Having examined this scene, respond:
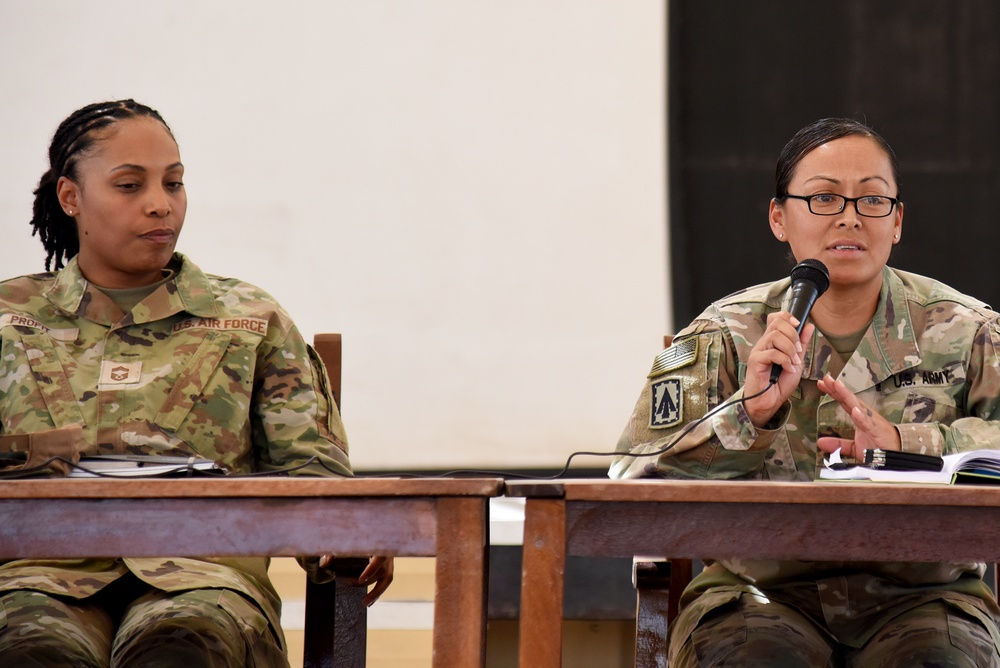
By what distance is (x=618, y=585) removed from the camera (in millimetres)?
3107

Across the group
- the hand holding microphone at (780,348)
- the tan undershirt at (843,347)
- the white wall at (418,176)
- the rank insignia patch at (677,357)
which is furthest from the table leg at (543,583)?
the white wall at (418,176)

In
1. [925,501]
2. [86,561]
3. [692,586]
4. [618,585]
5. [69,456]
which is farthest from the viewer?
[618,585]

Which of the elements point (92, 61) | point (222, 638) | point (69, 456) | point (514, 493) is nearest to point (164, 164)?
point (69, 456)

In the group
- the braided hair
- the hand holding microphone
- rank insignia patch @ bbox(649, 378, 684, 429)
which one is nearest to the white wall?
the braided hair

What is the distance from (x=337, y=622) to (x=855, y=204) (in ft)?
3.64

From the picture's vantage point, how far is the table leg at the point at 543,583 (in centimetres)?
139

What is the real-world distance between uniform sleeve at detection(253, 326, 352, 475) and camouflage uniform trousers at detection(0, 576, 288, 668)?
0.30 meters

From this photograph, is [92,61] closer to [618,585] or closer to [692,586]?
[618,585]

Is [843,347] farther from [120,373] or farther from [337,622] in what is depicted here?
[120,373]

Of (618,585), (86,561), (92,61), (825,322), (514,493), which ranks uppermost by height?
(92,61)

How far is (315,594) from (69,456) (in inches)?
20.0

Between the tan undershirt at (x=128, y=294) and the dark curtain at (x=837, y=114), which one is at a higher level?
the dark curtain at (x=837, y=114)

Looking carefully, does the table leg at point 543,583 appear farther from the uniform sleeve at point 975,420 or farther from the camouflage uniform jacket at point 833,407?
the uniform sleeve at point 975,420

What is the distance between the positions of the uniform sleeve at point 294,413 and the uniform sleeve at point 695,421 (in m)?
0.49
